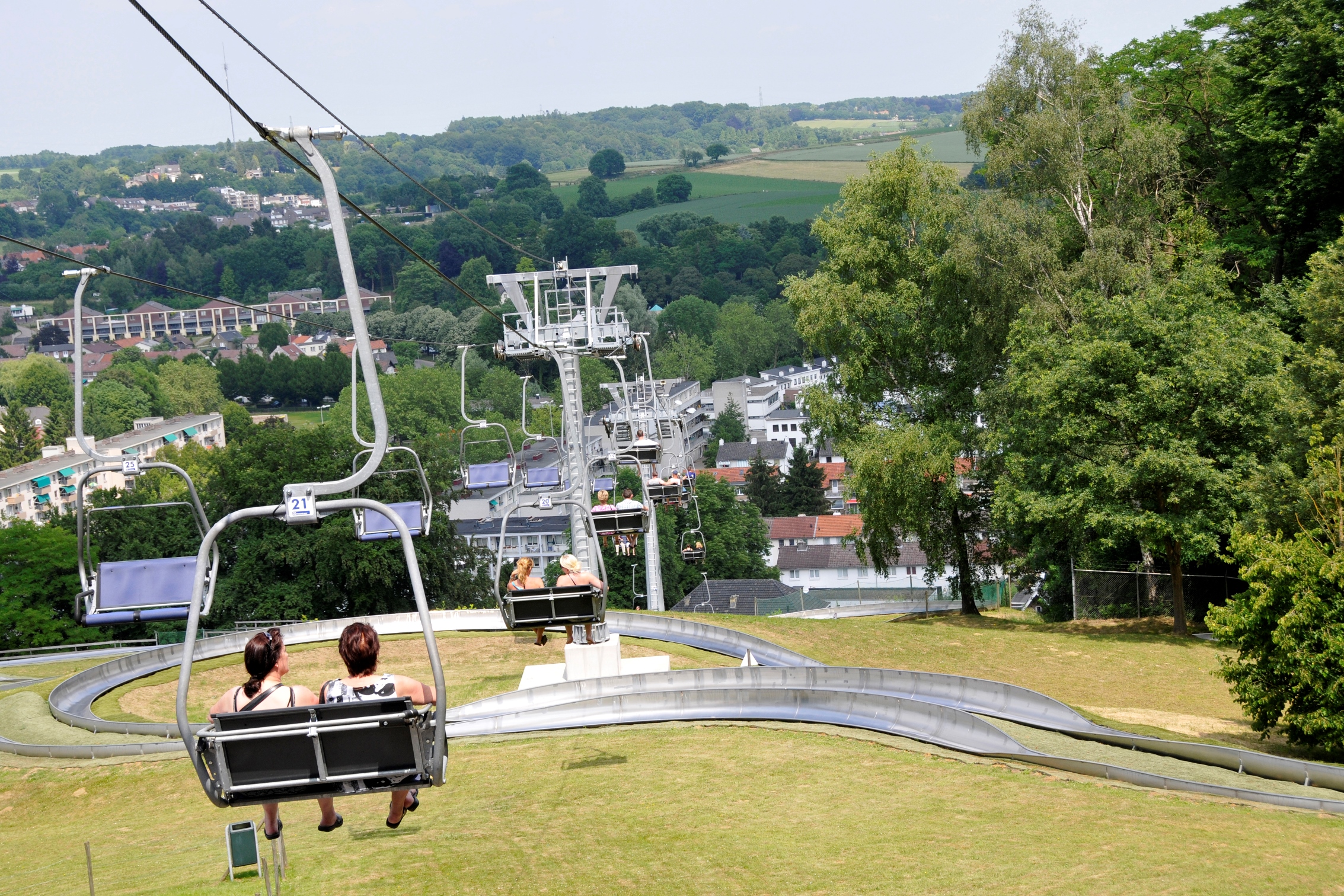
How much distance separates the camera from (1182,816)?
12734 millimetres

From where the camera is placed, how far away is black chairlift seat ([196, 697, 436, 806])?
858 centimetres

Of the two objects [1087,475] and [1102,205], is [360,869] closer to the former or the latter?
[1087,475]

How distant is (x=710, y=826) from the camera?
1291 cm

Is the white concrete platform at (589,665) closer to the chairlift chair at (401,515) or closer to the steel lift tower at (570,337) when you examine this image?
the steel lift tower at (570,337)

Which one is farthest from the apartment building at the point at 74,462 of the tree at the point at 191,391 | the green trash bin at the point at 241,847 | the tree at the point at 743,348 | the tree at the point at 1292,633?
the green trash bin at the point at 241,847

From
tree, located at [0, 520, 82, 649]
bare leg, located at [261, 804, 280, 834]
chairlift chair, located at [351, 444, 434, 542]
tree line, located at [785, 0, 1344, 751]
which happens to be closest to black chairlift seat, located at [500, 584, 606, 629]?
bare leg, located at [261, 804, 280, 834]

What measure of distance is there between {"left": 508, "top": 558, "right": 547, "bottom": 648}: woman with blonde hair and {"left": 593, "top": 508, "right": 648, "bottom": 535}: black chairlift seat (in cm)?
352

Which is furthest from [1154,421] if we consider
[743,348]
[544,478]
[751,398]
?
[743,348]

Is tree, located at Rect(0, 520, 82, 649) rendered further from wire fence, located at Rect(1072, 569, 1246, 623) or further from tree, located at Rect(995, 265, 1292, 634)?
wire fence, located at Rect(1072, 569, 1246, 623)

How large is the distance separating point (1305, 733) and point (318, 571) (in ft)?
144

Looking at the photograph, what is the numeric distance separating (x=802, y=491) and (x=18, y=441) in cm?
10219

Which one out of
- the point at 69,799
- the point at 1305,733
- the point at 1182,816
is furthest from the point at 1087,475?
the point at 69,799

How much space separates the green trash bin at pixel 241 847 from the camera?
1086 cm

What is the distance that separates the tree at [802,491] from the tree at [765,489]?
12.3 inches
